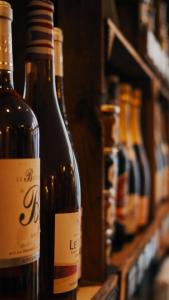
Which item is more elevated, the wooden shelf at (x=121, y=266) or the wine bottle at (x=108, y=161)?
the wine bottle at (x=108, y=161)

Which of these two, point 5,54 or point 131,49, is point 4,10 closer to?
point 5,54

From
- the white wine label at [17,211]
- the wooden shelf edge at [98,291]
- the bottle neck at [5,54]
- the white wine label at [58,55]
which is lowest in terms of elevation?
the wooden shelf edge at [98,291]

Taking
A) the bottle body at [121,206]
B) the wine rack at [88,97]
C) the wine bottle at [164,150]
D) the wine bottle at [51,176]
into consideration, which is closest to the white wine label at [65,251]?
the wine bottle at [51,176]

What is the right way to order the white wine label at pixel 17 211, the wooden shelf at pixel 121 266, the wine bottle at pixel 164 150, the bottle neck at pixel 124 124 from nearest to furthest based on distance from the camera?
1. the white wine label at pixel 17 211
2. the wooden shelf at pixel 121 266
3. the bottle neck at pixel 124 124
4. the wine bottle at pixel 164 150

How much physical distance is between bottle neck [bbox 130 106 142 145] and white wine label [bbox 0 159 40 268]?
2.93ft

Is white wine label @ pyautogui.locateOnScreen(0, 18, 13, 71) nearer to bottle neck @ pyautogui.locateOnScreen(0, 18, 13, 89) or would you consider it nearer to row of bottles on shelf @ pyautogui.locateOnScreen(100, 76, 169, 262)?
bottle neck @ pyautogui.locateOnScreen(0, 18, 13, 89)

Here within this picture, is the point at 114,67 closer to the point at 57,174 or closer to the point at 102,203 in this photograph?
the point at 102,203

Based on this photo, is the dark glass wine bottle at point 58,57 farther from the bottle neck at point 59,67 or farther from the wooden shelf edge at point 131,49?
the wooden shelf edge at point 131,49

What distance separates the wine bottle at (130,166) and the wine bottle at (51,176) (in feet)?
1.69

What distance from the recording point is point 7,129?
0.43m

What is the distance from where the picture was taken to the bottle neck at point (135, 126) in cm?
134

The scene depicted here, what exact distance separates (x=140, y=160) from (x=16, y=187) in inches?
38.6

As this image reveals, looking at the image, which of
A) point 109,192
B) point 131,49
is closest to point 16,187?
point 109,192

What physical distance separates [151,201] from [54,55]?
0.82 m
